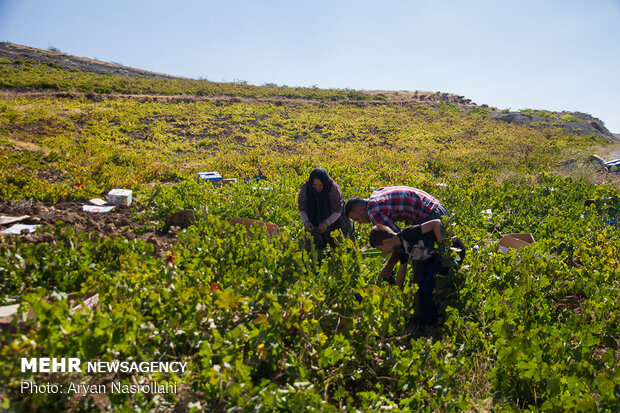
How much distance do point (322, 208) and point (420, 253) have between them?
5.34 feet

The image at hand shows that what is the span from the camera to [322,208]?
14.3ft

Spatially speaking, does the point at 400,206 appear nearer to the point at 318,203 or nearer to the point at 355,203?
the point at 355,203

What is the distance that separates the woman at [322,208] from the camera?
4.23 m

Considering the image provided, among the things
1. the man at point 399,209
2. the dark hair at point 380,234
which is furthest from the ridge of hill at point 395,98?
the dark hair at point 380,234

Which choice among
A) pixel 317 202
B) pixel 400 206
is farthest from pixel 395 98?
pixel 400 206

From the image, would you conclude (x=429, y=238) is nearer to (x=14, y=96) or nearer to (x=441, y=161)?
(x=441, y=161)

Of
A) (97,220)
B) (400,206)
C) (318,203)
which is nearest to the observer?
(400,206)

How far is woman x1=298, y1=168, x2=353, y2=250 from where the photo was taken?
423cm

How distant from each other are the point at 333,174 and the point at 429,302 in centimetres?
705

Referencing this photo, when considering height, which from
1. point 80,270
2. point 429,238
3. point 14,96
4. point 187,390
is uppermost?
point 14,96

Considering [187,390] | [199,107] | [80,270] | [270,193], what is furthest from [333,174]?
[199,107]

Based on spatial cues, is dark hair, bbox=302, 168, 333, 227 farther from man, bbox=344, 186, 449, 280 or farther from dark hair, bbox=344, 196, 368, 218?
man, bbox=344, 186, 449, 280

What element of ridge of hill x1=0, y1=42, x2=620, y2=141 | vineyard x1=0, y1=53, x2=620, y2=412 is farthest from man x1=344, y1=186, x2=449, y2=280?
ridge of hill x1=0, y1=42, x2=620, y2=141

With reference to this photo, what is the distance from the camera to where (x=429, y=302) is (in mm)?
3029
